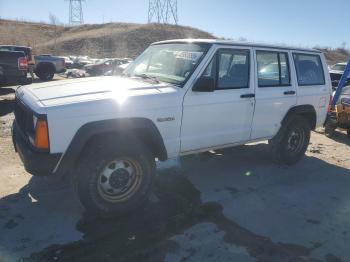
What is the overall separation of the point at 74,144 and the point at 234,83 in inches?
92.6

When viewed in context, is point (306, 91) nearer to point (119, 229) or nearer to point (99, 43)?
point (119, 229)

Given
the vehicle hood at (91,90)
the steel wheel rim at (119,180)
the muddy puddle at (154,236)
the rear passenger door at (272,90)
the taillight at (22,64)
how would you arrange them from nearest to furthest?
the muddy puddle at (154,236) → the vehicle hood at (91,90) → the steel wheel rim at (119,180) → the rear passenger door at (272,90) → the taillight at (22,64)

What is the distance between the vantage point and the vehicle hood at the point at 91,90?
149 inches

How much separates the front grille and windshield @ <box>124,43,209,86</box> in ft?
5.12

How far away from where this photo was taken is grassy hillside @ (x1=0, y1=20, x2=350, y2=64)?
165 feet

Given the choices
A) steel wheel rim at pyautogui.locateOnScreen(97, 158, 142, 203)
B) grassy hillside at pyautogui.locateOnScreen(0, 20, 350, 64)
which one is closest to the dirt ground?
steel wheel rim at pyautogui.locateOnScreen(97, 158, 142, 203)

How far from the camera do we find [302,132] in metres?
6.36

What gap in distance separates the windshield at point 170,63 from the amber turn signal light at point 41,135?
167 cm

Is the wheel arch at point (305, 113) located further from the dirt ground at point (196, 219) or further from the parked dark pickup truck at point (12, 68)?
the parked dark pickup truck at point (12, 68)

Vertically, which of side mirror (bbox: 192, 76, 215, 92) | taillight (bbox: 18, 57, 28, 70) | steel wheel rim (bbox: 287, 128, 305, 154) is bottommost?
steel wheel rim (bbox: 287, 128, 305, 154)

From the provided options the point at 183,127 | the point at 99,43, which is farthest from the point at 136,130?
the point at 99,43

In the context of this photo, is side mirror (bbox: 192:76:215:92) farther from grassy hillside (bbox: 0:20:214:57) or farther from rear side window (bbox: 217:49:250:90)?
grassy hillside (bbox: 0:20:214:57)

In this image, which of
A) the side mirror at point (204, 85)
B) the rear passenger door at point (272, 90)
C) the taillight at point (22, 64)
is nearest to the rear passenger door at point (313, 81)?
the rear passenger door at point (272, 90)

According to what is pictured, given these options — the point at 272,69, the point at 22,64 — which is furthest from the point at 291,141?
the point at 22,64
